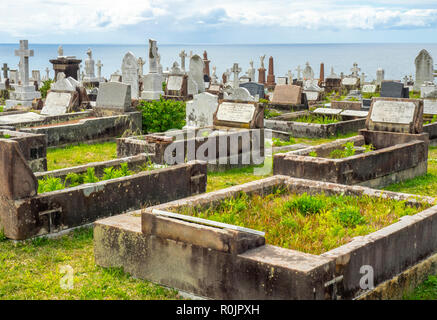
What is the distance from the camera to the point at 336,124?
15602 mm

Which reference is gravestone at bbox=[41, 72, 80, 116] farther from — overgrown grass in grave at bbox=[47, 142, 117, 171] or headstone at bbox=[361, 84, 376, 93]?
headstone at bbox=[361, 84, 376, 93]

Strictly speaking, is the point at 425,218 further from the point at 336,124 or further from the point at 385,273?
the point at 336,124

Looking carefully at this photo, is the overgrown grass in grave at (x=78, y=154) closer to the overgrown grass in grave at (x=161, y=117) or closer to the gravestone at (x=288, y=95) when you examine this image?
the overgrown grass in grave at (x=161, y=117)

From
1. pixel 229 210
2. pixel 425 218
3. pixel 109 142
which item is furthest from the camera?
pixel 109 142

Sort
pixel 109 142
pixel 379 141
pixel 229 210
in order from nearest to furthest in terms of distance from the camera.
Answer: pixel 229 210 → pixel 379 141 → pixel 109 142

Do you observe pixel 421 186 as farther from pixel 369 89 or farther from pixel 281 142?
pixel 369 89

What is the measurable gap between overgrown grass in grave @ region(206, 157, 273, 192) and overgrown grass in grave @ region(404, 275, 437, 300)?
453cm

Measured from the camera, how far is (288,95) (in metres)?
19.7

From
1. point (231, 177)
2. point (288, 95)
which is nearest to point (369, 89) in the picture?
point (288, 95)

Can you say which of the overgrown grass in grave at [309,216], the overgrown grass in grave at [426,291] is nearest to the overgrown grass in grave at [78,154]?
the overgrown grass in grave at [309,216]

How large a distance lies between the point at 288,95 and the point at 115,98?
6729 mm

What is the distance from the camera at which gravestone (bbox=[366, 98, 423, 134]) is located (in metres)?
11.4
